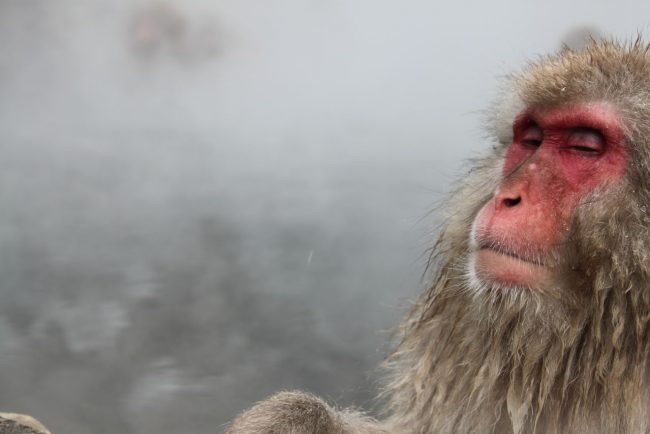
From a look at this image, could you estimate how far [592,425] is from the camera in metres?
1.73

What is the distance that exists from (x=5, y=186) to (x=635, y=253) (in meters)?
2.73

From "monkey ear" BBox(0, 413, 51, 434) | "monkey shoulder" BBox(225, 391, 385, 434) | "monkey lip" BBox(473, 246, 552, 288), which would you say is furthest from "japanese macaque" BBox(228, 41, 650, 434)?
"monkey ear" BBox(0, 413, 51, 434)

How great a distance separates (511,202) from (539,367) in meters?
0.41

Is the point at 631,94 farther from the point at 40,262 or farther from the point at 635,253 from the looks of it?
the point at 40,262

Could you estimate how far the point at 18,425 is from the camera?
2.41 meters

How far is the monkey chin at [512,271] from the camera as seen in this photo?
66.2 inches

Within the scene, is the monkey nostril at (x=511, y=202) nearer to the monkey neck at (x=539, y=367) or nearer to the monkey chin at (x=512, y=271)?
the monkey chin at (x=512, y=271)

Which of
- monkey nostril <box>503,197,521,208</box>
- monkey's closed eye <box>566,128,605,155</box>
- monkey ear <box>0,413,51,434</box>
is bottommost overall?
monkey ear <box>0,413,51,434</box>

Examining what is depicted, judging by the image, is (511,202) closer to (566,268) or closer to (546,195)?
(546,195)

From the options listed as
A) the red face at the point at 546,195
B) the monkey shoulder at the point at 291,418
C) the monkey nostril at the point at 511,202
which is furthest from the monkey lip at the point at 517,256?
the monkey shoulder at the point at 291,418

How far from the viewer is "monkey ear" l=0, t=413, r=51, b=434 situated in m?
2.38

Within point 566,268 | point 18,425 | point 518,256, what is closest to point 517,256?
point 518,256

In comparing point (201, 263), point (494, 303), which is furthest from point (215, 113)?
point (494, 303)

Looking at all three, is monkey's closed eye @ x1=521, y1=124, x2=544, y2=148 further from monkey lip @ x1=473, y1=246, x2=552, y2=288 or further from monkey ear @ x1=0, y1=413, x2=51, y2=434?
monkey ear @ x1=0, y1=413, x2=51, y2=434
